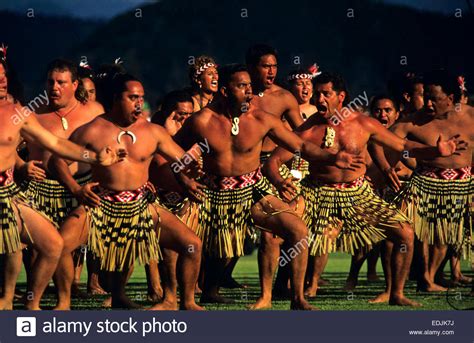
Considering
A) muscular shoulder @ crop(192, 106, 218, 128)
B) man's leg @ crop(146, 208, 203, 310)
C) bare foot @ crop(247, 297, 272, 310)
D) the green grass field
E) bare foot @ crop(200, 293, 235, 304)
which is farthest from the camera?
bare foot @ crop(200, 293, 235, 304)

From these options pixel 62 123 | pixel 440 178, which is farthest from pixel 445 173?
pixel 62 123

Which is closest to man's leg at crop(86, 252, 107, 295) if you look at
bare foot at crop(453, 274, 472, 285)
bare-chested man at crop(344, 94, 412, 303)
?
bare-chested man at crop(344, 94, 412, 303)

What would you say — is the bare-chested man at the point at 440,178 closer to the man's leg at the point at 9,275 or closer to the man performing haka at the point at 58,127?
the man performing haka at the point at 58,127

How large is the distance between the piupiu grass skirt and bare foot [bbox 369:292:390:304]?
1.80 ft

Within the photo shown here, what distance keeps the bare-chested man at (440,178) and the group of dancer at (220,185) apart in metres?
0.01

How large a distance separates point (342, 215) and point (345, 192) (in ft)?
0.56

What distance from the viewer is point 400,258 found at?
9492mm

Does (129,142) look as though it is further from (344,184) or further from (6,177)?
(344,184)

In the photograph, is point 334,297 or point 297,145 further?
point 334,297

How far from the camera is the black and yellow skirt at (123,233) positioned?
8781 mm

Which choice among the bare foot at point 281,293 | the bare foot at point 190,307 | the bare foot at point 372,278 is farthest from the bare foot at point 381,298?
the bare foot at point 372,278

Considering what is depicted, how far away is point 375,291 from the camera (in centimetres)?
1091

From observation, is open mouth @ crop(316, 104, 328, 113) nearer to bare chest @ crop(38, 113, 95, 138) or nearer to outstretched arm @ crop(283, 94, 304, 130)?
outstretched arm @ crop(283, 94, 304, 130)

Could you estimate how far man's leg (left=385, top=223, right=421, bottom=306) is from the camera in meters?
9.48
